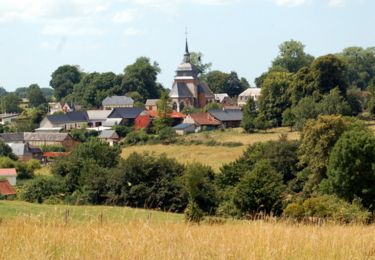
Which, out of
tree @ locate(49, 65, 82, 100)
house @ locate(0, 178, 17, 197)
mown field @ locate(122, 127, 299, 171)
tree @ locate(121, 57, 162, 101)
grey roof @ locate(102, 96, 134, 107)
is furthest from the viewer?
tree @ locate(49, 65, 82, 100)

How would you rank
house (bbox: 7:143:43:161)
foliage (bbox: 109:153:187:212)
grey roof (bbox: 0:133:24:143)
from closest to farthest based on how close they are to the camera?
foliage (bbox: 109:153:187:212)
house (bbox: 7:143:43:161)
grey roof (bbox: 0:133:24:143)

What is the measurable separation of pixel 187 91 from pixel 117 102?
40.1ft

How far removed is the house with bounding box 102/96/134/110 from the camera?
100 metres

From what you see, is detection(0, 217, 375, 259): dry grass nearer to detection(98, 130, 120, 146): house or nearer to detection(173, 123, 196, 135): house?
detection(173, 123, 196, 135): house

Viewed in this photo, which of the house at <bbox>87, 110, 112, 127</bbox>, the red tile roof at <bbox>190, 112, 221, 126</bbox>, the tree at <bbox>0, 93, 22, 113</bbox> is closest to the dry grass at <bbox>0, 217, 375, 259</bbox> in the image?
the red tile roof at <bbox>190, 112, 221, 126</bbox>

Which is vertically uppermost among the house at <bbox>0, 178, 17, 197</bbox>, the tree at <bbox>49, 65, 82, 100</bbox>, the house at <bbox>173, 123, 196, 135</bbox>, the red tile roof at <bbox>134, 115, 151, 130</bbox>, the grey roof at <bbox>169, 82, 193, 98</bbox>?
the tree at <bbox>49, 65, 82, 100</bbox>

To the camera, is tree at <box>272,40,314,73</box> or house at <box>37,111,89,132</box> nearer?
house at <box>37,111,89,132</box>

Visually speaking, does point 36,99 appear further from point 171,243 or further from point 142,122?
point 171,243

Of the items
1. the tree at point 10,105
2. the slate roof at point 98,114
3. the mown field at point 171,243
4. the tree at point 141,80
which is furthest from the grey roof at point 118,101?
the mown field at point 171,243

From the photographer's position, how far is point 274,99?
2613 inches

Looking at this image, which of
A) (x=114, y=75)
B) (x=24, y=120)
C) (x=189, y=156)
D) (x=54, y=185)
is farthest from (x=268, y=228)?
(x=114, y=75)

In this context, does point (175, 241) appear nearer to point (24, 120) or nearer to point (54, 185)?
point (54, 185)

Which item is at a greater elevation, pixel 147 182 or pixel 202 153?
pixel 202 153

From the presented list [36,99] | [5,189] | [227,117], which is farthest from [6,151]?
[36,99]
